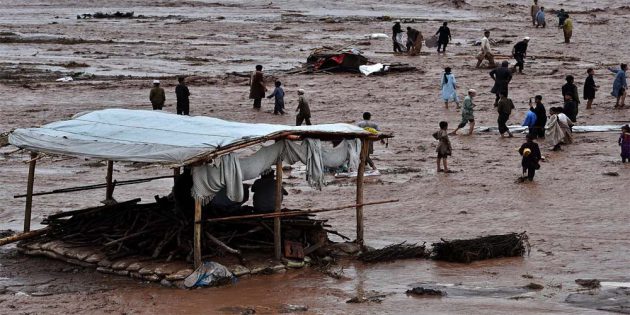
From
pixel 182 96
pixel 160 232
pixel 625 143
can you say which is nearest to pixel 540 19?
pixel 182 96

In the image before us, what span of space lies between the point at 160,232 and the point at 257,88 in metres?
12.9

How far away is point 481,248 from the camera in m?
15.6

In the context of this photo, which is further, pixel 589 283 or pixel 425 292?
pixel 589 283

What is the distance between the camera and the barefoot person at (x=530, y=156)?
20.0 meters

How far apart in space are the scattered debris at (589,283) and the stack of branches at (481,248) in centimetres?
154

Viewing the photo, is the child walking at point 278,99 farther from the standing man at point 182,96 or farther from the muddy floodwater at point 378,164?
the standing man at point 182,96

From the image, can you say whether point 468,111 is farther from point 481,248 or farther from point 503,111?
point 481,248

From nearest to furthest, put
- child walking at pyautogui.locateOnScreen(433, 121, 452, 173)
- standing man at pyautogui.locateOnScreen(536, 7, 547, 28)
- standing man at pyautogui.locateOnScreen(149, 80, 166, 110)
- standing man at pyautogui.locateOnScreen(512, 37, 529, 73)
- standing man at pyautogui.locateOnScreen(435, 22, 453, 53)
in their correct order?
child walking at pyautogui.locateOnScreen(433, 121, 452, 173) < standing man at pyautogui.locateOnScreen(149, 80, 166, 110) < standing man at pyautogui.locateOnScreen(512, 37, 529, 73) < standing man at pyautogui.locateOnScreen(435, 22, 453, 53) < standing man at pyautogui.locateOnScreen(536, 7, 547, 28)

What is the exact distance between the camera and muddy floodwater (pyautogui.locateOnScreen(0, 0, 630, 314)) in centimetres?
1402

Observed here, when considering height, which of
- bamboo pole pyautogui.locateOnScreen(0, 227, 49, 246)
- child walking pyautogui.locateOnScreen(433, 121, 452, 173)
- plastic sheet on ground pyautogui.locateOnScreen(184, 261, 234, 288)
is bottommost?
bamboo pole pyautogui.locateOnScreen(0, 227, 49, 246)

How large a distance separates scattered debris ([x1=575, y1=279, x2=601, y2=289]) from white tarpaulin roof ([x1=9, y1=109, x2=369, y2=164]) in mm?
3636

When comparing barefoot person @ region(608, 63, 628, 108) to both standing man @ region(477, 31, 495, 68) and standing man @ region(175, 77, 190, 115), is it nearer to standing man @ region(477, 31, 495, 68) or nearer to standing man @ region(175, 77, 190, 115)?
standing man @ region(477, 31, 495, 68)

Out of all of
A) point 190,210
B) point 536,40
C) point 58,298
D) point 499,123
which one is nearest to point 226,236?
point 190,210

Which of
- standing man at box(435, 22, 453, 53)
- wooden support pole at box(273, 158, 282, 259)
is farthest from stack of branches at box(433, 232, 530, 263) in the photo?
standing man at box(435, 22, 453, 53)
